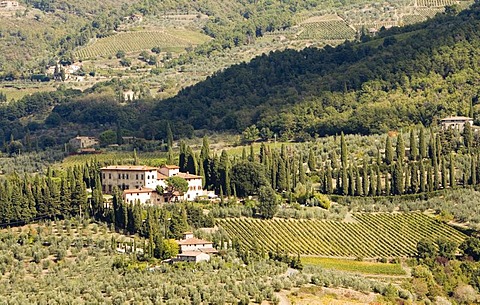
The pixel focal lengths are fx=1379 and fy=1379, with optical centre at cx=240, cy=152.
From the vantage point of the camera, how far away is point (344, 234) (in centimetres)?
10038

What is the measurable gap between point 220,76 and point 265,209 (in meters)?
70.5

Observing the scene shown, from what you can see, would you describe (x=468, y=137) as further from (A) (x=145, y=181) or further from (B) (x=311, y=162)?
(A) (x=145, y=181)

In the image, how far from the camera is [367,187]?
11088 centimetres

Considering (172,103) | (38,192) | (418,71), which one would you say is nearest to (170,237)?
(38,192)

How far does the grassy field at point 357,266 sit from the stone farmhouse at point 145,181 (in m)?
14.9

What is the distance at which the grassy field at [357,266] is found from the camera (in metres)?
92.8

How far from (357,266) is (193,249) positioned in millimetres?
11894

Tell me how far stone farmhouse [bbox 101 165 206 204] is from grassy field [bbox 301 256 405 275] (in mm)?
14931

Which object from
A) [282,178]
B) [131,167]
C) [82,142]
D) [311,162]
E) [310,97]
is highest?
[310,97]

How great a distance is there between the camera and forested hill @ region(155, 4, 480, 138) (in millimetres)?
137875

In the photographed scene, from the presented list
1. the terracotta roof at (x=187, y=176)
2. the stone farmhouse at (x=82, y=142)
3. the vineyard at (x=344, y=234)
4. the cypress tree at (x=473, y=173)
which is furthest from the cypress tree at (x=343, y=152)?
the stone farmhouse at (x=82, y=142)

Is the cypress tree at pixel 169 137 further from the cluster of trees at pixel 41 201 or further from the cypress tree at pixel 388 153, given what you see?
the cluster of trees at pixel 41 201

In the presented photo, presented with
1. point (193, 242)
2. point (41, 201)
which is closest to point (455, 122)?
point (193, 242)

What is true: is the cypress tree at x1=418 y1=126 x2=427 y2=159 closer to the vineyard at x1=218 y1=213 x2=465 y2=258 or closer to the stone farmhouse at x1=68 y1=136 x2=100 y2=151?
the vineyard at x1=218 y1=213 x2=465 y2=258
